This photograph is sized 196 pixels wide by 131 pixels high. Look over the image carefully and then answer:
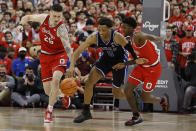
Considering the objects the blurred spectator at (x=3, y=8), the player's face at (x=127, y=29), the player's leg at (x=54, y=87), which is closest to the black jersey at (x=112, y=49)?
the player's face at (x=127, y=29)

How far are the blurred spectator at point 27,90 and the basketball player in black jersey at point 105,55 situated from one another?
4.44 m

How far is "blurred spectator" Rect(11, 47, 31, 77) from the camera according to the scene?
1341 cm

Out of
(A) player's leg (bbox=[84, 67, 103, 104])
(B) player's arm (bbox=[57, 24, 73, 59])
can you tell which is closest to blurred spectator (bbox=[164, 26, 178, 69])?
(A) player's leg (bbox=[84, 67, 103, 104])

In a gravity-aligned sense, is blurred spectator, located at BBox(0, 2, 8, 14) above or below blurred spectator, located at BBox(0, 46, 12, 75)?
above

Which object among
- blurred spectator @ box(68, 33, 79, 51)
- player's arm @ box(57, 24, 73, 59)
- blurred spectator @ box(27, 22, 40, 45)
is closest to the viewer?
player's arm @ box(57, 24, 73, 59)

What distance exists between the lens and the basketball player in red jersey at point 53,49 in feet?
28.3

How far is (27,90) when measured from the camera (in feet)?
43.5

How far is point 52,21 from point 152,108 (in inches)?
191

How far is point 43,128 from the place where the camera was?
24.8 feet

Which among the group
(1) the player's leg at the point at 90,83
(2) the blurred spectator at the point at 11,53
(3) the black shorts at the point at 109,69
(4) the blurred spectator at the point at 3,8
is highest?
(4) the blurred spectator at the point at 3,8

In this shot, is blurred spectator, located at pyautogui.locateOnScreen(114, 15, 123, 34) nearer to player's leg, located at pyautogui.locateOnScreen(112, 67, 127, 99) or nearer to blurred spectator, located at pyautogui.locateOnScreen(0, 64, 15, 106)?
blurred spectator, located at pyautogui.locateOnScreen(0, 64, 15, 106)

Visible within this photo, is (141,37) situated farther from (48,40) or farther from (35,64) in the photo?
(35,64)

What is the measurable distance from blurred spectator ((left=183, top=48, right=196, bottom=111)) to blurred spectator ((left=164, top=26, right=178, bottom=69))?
445 mm

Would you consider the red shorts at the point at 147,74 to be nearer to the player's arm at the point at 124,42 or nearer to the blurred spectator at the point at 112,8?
the player's arm at the point at 124,42
